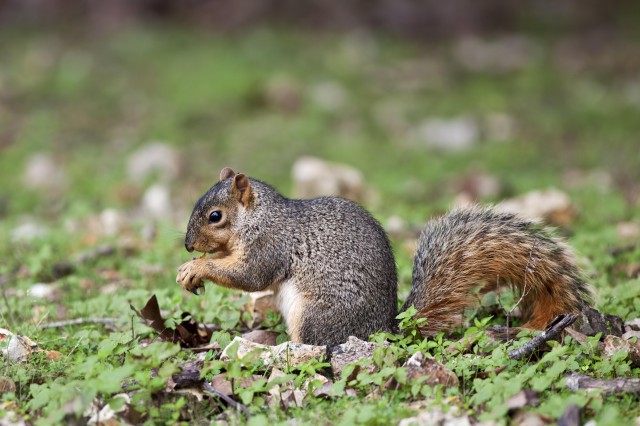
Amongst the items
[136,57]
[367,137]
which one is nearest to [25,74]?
[136,57]

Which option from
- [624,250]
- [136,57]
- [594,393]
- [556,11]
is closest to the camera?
[594,393]

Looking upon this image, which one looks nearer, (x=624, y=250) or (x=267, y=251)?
(x=267, y=251)

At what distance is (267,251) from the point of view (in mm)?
3676

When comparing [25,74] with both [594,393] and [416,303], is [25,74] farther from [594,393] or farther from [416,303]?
[594,393]

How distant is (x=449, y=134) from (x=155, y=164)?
309cm

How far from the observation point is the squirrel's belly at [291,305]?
353 cm

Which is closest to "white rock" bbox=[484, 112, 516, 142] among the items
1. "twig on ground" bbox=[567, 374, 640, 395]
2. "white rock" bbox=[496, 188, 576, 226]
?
"white rock" bbox=[496, 188, 576, 226]

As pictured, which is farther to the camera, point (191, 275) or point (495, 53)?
point (495, 53)

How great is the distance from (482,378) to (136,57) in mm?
9399

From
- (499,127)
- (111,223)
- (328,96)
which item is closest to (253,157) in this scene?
(328,96)

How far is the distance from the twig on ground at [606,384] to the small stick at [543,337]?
26 centimetres

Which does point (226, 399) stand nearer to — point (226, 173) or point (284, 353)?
point (284, 353)

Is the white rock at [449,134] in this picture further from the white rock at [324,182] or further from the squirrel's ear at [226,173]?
the squirrel's ear at [226,173]

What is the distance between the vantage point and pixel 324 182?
6621 mm
